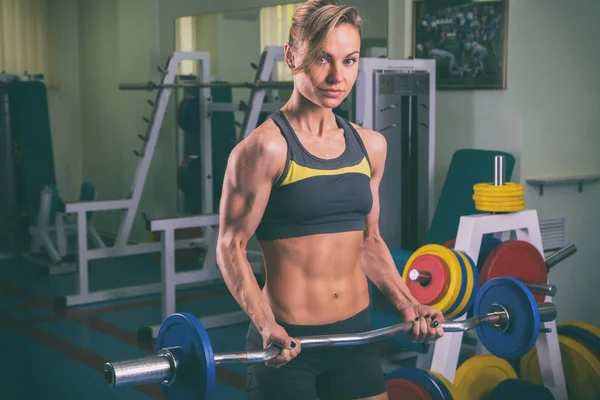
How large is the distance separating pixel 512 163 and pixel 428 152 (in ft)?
1.32

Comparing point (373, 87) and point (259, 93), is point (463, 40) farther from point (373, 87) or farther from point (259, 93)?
point (259, 93)

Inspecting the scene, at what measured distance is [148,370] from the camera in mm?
1161

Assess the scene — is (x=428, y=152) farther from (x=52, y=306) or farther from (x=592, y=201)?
(x=52, y=306)

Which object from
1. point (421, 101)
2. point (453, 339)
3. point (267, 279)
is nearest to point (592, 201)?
point (421, 101)

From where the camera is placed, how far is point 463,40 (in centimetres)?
342

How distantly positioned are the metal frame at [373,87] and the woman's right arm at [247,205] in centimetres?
192

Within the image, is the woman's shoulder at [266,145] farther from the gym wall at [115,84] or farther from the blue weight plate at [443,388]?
the gym wall at [115,84]

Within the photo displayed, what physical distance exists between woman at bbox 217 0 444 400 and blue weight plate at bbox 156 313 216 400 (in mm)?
133

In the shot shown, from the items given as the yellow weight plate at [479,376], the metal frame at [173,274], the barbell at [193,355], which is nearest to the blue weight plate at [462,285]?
the yellow weight plate at [479,376]

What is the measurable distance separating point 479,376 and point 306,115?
4.33ft

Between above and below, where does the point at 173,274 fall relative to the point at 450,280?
below

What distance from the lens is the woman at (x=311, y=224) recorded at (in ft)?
4.26

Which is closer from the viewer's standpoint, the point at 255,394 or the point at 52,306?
the point at 255,394

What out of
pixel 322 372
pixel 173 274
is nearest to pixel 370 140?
pixel 322 372
